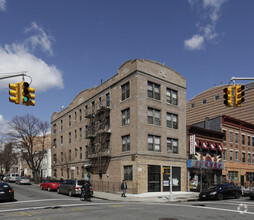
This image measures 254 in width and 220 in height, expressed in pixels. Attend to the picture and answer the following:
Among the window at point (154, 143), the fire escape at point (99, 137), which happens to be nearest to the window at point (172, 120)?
the window at point (154, 143)

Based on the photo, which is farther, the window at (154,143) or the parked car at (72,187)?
the window at (154,143)

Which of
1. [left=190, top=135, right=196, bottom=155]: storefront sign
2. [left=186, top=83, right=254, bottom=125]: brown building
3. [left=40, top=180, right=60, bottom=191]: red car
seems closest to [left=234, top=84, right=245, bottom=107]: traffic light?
[left=190, top=135, right=196, bottom=155]: storefront sign

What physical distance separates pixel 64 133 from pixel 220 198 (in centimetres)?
3289

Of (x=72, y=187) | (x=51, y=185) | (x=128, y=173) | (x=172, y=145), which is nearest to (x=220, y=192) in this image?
(x=172, y=145)

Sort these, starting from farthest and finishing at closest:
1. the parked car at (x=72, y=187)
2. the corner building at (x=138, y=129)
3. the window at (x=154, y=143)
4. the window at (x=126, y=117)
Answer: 1. the window at (x=126, y=117)
2. the window at (x=154, y=143)
3. the corner building at (x=138, y=129)
4. the parked car at (x=72, y=187)

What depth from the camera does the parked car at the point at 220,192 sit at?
25.1 meters

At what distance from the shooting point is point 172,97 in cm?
3531

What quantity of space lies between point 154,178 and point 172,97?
1009cm

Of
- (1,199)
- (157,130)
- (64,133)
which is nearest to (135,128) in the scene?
(157,130)

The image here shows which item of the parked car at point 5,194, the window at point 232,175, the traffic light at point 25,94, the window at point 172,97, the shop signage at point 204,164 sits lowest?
the window at point 232,175

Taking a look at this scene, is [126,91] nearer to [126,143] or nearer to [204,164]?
[126,143]

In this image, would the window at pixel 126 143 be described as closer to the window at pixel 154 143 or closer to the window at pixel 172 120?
the window at pixel 154 143

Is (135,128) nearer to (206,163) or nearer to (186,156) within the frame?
(186,156)

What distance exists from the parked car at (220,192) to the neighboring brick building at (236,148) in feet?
46.6
